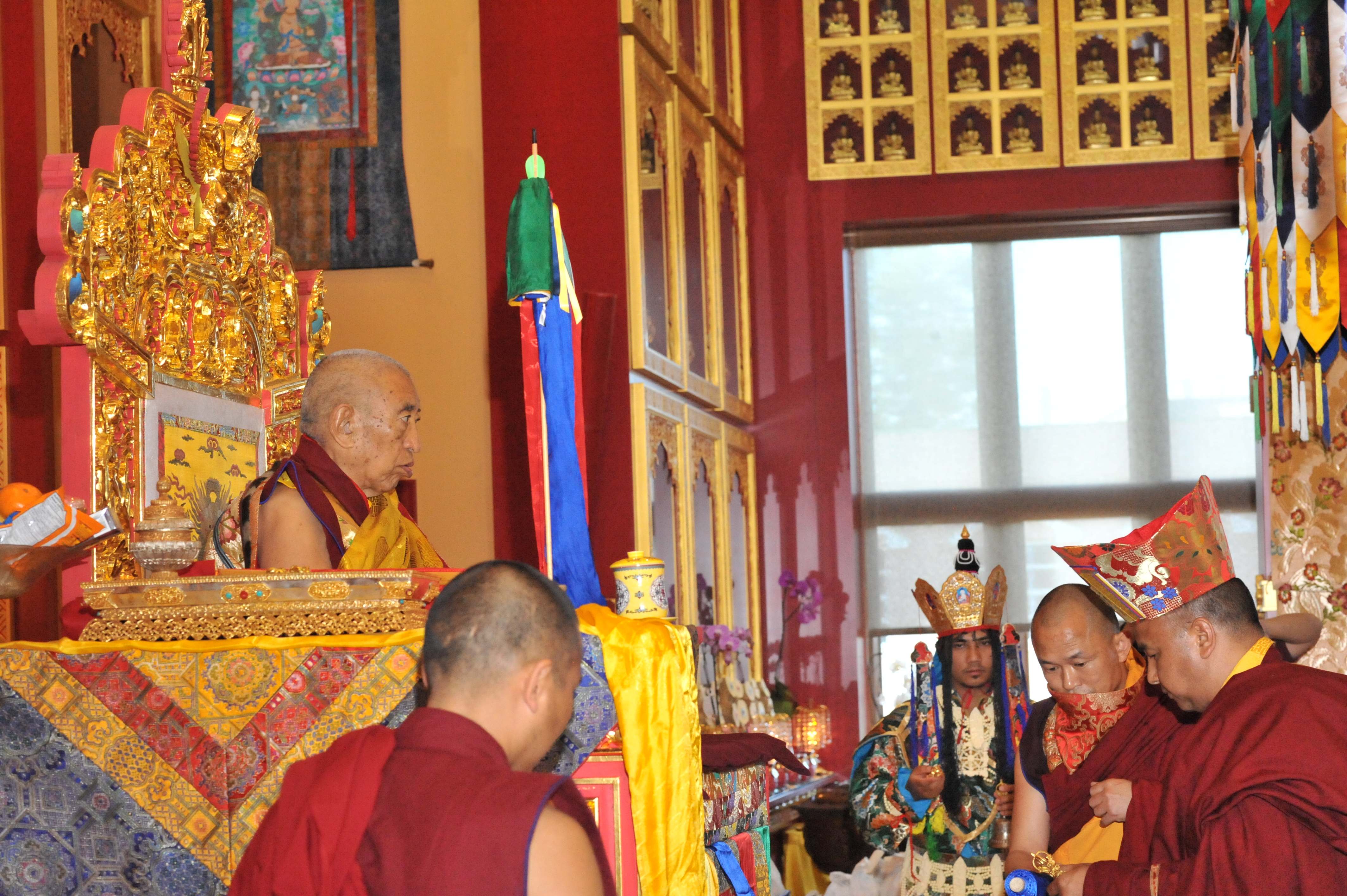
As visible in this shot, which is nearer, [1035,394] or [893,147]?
[893,147]

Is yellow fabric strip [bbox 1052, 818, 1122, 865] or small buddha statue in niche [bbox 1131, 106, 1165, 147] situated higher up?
small buddha statue in niche [bbox 1131, 106, 1165, 147]

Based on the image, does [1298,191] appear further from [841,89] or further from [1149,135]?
[841,89]

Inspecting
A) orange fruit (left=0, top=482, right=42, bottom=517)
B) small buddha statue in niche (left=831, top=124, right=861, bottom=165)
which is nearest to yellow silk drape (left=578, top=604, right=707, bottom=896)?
Answer: orange fruit (left=0, top=482, right=42, bottom=517)

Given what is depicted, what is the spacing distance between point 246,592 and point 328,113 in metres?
3.15

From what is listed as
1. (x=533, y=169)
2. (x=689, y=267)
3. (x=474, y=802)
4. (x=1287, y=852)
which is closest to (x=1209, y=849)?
(x=1287, y=852)

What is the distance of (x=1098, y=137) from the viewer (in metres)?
6.82

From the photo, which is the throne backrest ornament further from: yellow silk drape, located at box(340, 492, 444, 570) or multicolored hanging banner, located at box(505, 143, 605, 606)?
multicolored hanging banner, located at box(505, 143, 605, 606)

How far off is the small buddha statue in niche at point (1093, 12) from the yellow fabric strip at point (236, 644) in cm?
532

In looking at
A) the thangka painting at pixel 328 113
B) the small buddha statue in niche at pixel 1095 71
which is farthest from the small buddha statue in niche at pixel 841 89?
the thangka painting at pixel 328 113

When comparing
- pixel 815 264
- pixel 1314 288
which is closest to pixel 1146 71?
pixel 815 264

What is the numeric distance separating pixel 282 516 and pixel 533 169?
873mm

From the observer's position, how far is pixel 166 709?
2.66m

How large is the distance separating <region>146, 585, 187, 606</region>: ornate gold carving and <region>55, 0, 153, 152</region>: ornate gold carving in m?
2.29

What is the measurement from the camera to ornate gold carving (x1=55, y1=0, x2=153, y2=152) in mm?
4508
